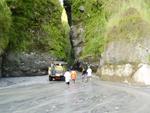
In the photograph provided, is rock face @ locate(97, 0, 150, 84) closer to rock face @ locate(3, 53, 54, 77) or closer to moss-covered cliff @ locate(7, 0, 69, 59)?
rock face @ locate(3, 53, 54, 77)

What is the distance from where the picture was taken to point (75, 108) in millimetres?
26219

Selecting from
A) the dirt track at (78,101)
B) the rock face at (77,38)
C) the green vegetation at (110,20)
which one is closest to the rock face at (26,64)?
the green vegetation at (110,20)

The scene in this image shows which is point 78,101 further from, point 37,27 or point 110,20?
point 37,27

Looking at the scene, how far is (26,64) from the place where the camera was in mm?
→ 58219

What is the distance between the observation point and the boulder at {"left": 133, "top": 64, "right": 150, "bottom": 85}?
42484 mm

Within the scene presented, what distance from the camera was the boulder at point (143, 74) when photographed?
139 ft

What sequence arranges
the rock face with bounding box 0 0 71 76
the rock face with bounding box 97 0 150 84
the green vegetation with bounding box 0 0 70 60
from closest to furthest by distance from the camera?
1. the rock face with bounding box 97 0 150 84
2. the rock face with bounding box 0 0 71 76
3. the green vegetation with bounding box 0 0 70 60

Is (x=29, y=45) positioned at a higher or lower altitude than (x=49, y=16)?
lower

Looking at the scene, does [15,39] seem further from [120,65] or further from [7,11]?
[120,65]

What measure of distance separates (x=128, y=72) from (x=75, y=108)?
19910mm

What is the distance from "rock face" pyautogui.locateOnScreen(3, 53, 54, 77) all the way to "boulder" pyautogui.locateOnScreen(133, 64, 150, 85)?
1914 cm

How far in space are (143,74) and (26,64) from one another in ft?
67.8

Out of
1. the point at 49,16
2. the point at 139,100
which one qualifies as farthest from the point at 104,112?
the point at 49,16

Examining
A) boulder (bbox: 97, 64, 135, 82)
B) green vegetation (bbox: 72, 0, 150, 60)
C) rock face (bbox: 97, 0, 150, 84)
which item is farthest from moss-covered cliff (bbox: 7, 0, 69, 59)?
boulder (bbox: 97, 64, 135, 82)
